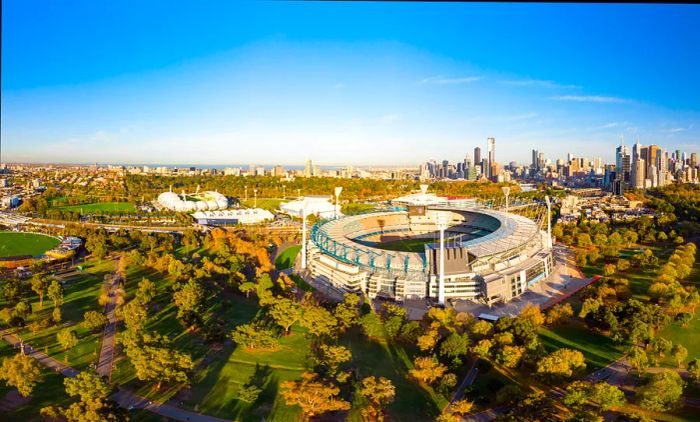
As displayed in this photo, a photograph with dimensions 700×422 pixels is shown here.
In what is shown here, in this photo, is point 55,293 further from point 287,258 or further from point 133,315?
point 287,258

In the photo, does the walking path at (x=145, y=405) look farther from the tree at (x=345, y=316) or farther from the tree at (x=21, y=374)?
the tree at (x=345, y=316)

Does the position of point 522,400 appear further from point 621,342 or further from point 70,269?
point 70,269

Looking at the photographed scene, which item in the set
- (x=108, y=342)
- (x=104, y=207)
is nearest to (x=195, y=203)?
(x=104, y=207)

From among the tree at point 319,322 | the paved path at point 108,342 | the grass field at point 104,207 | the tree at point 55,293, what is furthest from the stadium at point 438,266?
the grass field at point 104,207

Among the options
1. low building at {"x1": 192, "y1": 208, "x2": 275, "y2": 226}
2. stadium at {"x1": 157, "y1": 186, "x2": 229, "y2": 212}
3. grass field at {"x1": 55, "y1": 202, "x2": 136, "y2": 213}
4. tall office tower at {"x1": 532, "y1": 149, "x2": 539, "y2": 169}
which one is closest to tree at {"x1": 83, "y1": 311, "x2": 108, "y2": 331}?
low building at {"x1": 192, "y1": 208, "x2": 275, "y2": 226}

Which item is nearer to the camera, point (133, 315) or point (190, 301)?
point (133, 315)

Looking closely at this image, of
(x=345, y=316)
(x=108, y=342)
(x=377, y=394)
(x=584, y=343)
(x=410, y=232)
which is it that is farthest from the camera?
(x=410, y=232)

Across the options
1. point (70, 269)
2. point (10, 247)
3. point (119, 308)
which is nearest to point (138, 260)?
point (70, 269)
